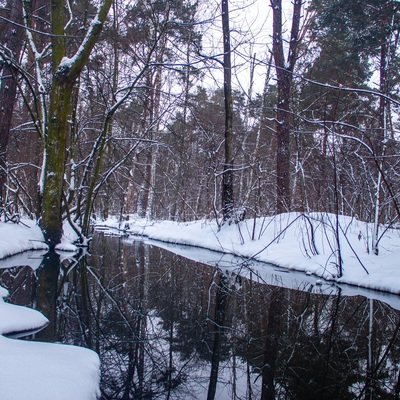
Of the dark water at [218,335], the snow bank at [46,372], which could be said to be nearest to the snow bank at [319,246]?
the dark water at [218,335]

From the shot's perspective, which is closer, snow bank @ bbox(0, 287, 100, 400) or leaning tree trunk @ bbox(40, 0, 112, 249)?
snow bank @ bbox(0, 287, 100, 400)

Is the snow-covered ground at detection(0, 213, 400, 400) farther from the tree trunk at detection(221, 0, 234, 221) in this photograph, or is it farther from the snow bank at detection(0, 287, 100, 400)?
the tree trunk at detection(221, 0, 234, 221)

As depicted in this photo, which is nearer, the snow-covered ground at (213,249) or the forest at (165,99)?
the snow-covered ground at (213,249)

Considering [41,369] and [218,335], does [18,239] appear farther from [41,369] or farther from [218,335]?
[41,369]

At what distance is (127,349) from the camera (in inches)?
87.7

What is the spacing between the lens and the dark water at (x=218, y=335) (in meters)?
1.89

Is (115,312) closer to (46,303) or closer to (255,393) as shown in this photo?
(46,303)

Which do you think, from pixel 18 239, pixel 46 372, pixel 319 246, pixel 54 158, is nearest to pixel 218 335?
pixel 46 372

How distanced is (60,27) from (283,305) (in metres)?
6.49

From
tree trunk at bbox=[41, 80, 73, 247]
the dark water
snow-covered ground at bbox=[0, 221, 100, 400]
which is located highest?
tree trunk at bbox=[41, 80, 73, 247]

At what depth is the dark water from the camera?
189cm

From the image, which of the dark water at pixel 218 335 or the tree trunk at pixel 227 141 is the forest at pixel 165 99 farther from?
the dark water at pixel 218 335

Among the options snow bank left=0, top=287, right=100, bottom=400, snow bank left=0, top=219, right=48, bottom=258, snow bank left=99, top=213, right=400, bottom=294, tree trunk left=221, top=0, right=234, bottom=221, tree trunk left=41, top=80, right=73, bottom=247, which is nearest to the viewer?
snow bank left=0, top=287, right=100, bottom=400

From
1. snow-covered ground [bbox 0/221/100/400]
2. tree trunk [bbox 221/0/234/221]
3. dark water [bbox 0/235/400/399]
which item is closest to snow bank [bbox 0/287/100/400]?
snow-covered ground [bbox 0/221/100/400]
